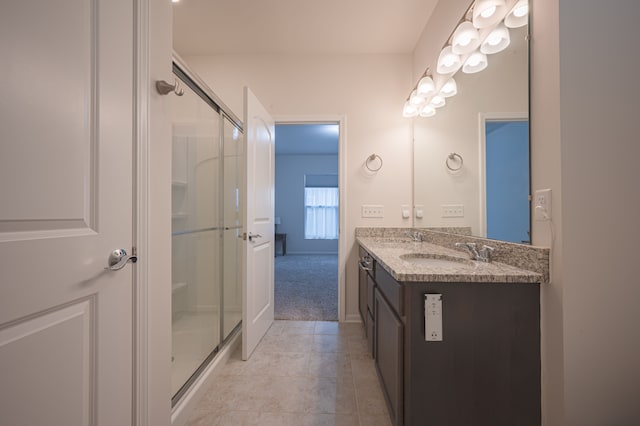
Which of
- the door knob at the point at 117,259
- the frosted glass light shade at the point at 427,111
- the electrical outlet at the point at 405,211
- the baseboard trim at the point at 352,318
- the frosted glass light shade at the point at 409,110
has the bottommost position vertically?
the baseboard trim at the point at 352,318

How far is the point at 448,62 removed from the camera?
1.66 m

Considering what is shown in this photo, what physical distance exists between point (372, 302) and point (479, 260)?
660mm

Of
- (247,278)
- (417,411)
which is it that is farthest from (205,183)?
(417,411)

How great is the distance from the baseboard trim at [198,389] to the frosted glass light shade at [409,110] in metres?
2.47

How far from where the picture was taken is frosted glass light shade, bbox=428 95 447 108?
1.85 meters

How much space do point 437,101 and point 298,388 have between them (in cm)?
222

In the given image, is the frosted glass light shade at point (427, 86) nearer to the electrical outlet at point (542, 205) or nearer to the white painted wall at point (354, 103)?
the white painted wall at point (354, 103)

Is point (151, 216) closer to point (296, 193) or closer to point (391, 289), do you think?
point (391, 289)

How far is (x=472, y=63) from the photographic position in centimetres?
146

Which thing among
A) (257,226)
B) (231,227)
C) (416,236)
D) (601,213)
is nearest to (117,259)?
(257,226)

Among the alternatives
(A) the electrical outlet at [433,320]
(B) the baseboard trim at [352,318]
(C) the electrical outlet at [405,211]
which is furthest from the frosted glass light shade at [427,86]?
(B) the baseboard trim at [352,318]

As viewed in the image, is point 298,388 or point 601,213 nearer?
point 601,213

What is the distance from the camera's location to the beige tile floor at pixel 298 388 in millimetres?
1301

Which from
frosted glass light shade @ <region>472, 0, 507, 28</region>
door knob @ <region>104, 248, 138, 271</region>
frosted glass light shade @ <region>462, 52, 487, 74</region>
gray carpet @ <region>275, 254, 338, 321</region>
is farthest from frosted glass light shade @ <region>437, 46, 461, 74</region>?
gray carpet @ <region>275, 254, 338, 321</region>
